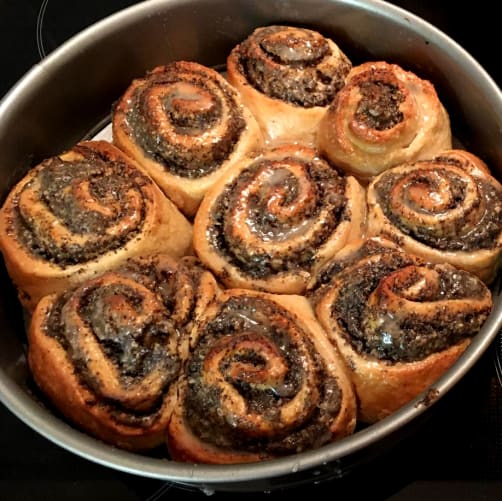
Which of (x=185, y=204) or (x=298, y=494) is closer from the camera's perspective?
(x=298, y=494)

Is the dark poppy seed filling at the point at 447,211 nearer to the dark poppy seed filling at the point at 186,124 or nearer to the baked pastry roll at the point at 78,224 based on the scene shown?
the dark poppy seed filling at the point at 186,124

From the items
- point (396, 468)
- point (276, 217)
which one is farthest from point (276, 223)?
point (396, 468)

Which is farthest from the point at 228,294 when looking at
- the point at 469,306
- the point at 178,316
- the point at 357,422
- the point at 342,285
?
the point at 469,306

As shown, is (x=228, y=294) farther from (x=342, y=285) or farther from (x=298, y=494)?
(x=298, y=494)

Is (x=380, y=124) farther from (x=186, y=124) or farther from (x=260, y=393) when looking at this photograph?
(x=260, y=393)

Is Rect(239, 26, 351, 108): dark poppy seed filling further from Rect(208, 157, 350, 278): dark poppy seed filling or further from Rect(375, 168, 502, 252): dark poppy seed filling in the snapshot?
Rect(375, 168, 502, 252): dark poppy seed filling

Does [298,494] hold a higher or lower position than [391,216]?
lower
